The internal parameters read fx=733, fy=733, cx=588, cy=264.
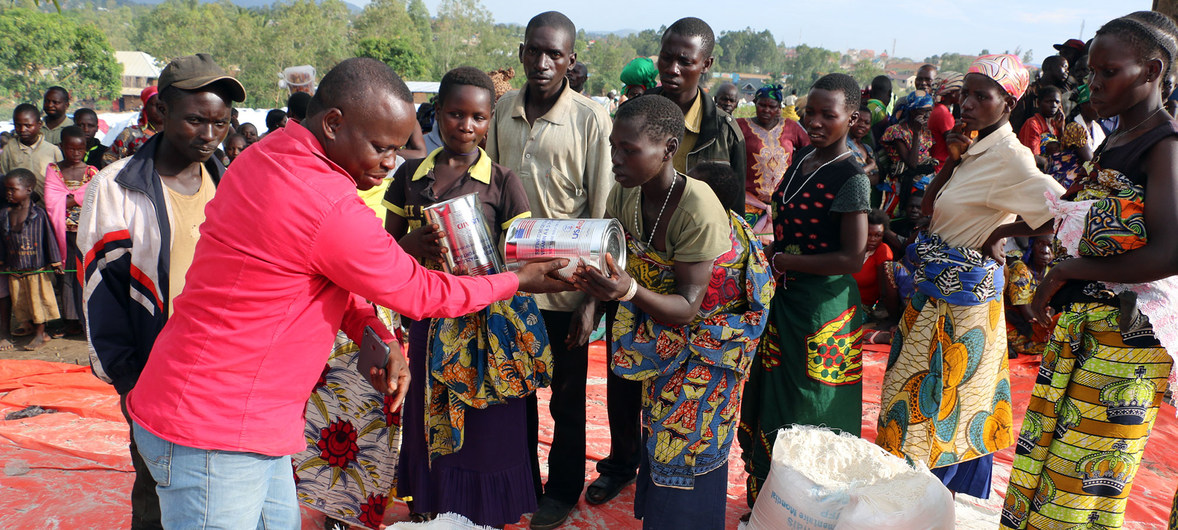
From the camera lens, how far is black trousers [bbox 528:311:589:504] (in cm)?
319

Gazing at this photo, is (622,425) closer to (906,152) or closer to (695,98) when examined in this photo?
(695,98)

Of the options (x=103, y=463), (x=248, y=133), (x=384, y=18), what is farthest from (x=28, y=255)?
(x=384, y=18)

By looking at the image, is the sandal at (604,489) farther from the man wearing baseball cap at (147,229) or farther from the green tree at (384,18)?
the green tree at (384,18)

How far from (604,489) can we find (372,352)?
5.32 feet

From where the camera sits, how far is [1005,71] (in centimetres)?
310

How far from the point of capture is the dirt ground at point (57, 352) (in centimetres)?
634

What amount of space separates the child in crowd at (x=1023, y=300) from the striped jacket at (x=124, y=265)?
569 cm

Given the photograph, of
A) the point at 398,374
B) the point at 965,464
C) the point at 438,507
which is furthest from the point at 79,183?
the point at 965,464

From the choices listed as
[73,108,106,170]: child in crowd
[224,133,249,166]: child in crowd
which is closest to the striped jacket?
[224,133,249,166]: child in crowd

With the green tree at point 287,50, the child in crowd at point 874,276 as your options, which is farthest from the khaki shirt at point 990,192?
the green tree at point 287,50

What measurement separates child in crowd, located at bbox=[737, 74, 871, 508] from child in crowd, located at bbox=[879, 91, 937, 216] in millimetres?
4871

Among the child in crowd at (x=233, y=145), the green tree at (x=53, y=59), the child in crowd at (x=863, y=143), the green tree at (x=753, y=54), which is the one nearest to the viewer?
the child in crowd at (x=863, y=143)

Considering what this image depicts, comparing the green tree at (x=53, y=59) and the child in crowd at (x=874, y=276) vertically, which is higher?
the green tree at (x=53, y=59)

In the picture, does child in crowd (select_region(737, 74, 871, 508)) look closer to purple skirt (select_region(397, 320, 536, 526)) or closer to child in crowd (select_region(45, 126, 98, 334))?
purple skirt (select_region(397, 320, 536, 526))
